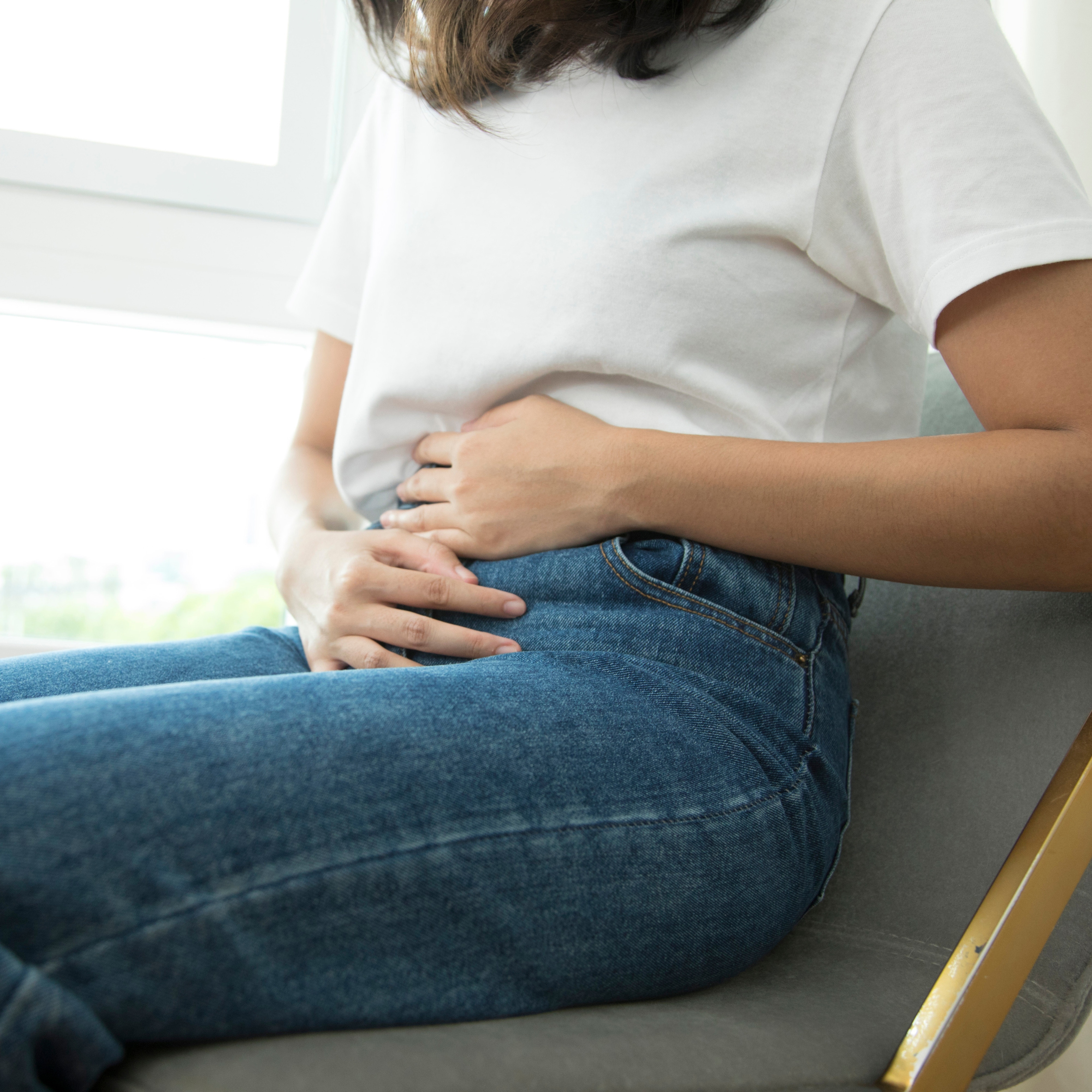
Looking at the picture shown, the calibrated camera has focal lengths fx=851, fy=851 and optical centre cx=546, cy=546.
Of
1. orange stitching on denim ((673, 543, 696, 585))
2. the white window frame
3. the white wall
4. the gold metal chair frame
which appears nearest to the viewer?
the gold metal chair frame

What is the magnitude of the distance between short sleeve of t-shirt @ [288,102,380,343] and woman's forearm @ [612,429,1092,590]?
1.50 ft

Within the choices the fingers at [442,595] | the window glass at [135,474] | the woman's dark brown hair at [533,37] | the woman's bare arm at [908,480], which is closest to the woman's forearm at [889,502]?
the woman's bare arm at [908,480]

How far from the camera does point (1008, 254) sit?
50 centimetres

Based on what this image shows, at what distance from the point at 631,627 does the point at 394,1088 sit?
274 millimetres

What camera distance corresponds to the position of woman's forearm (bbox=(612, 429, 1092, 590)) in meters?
0.51

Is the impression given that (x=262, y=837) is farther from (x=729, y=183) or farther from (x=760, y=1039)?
(x=729, y=183)

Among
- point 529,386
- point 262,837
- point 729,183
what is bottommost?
point 262,837

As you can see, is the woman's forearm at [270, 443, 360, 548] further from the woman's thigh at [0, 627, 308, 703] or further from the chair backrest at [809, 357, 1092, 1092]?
the chair backrest at [809, 357, 1092, 1092]

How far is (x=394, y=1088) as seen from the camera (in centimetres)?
32

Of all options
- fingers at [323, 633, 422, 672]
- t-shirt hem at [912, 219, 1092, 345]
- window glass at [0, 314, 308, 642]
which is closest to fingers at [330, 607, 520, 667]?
fingers at [323, 633, 422, 672]

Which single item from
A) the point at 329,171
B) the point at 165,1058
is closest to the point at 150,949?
the point at 165,1058

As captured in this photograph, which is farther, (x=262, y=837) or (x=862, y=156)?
(x=862, y=156)

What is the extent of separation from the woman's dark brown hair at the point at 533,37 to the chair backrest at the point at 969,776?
0.48 m

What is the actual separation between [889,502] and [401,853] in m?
0.36
